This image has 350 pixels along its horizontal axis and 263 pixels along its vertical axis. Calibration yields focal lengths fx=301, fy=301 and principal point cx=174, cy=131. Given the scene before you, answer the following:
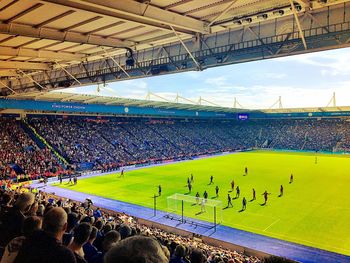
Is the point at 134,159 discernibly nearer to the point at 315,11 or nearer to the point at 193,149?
the point at 193,149

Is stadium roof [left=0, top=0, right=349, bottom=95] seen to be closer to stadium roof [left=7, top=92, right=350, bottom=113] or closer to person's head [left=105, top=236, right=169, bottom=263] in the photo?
person's head [left=105, top=236, right=169, bottom=263]

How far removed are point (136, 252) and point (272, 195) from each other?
29.0 m

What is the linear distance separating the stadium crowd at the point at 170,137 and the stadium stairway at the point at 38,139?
107 cm

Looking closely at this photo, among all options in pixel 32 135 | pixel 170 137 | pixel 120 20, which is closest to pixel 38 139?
pixel 32 135

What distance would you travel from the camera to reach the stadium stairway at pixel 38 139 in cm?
4597

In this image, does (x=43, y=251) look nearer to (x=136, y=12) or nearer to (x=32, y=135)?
(x=136, y=12)

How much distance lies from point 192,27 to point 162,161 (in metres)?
46.5

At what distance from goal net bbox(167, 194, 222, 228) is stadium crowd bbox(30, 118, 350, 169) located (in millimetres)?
24304

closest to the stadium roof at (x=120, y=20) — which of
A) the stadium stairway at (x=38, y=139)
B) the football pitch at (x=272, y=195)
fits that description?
the football pitch at (x=272, y=195)

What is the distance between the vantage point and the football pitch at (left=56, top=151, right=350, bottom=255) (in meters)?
19.4

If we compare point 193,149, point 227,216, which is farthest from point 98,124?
point 227,216

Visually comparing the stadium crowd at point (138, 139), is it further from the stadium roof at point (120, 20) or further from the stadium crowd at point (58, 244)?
the stadium crowd at point (58, 244)

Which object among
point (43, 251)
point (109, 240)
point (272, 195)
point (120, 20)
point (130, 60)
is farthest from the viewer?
point (272, 195)

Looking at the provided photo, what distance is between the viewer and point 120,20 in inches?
473
